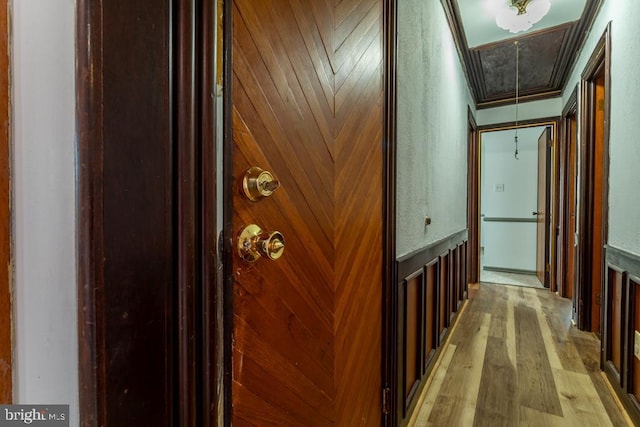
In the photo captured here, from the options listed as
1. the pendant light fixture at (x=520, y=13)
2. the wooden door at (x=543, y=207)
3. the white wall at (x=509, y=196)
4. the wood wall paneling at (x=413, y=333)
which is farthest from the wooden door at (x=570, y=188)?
the wood wall paneling at (x=413, y=333)

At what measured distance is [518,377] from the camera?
1857 millimetres

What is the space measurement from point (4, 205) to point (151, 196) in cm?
14

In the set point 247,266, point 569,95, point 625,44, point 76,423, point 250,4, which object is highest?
point 569,95

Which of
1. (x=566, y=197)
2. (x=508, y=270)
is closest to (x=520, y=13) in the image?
(x=566, y=197)

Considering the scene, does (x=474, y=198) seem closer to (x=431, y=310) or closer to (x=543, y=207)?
(x=543, y=207)

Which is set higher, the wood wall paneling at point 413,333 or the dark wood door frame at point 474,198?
the dark wood door frame at point 474,198

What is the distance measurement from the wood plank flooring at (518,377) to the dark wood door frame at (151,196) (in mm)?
1478

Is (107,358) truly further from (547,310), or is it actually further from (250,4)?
(547,310)

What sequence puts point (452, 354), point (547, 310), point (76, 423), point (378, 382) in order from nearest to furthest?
point (76, 423) → point (378, 382) → point (452, 354) → point (547, 310)

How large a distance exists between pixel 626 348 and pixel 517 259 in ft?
11.8

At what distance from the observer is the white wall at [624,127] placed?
4.95 ft

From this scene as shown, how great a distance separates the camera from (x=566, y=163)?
331 centimetres

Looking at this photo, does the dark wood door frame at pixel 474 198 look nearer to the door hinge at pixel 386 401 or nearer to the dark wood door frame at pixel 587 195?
the dark wood door frame at pixel 587 195

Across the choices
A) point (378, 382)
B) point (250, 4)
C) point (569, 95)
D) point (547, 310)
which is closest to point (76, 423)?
point (250, 4)
